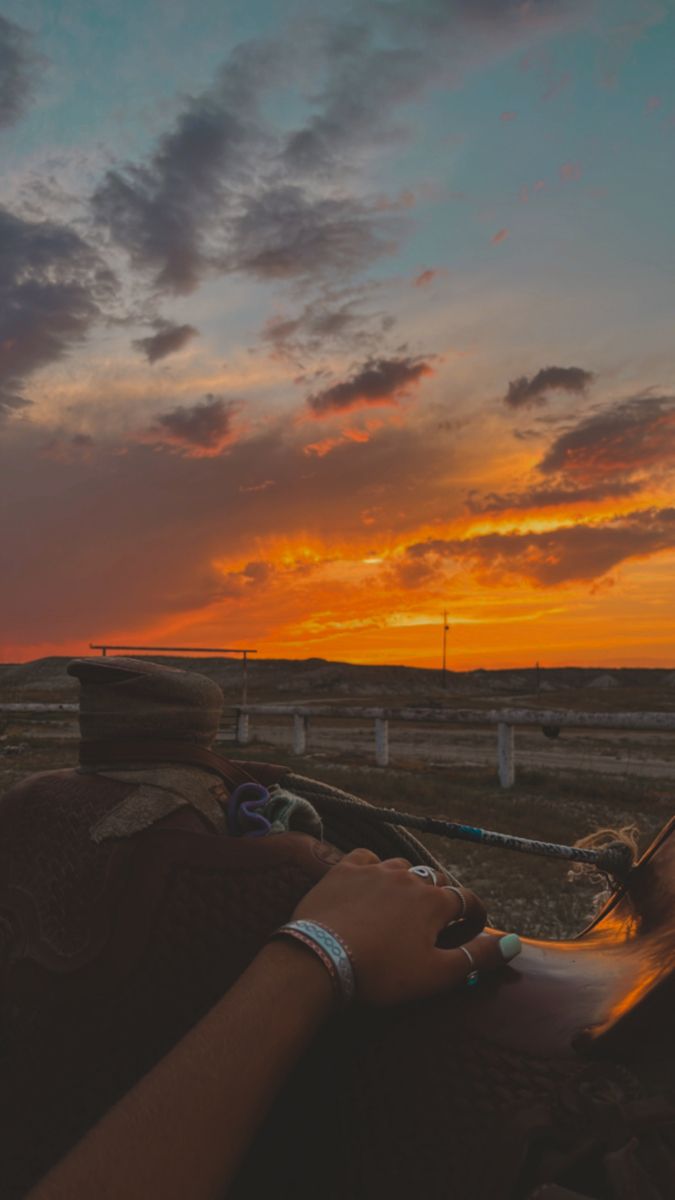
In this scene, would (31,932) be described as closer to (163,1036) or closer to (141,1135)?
(163,1036)

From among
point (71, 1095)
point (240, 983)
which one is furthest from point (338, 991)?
point (71, 1095)

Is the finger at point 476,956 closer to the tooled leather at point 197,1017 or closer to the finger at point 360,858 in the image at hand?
the tooled leather at point 197,1017

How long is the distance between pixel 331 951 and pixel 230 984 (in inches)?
9.5

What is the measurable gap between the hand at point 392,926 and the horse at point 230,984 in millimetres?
56

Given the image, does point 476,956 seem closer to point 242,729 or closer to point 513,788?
point 513,788

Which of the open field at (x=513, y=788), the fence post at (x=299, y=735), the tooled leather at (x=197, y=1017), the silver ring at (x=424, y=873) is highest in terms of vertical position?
the silver ring at (x=424, y=873)

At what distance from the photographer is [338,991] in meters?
0.93

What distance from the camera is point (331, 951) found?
0.94m

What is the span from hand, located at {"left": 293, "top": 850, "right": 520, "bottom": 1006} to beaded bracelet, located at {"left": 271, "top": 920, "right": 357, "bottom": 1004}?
0.01 meters

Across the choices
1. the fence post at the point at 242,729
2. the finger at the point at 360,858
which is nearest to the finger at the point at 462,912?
the finger at the point at 360,858

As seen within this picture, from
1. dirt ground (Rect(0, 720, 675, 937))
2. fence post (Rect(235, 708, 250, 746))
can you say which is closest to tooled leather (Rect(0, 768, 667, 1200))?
dirt ground (Rect(0, 720, 675, 937))

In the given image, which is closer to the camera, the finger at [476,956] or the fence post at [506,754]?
the finger at [476,956]

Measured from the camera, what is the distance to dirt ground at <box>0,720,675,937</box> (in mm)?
5631

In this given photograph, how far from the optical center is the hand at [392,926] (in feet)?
3.19
